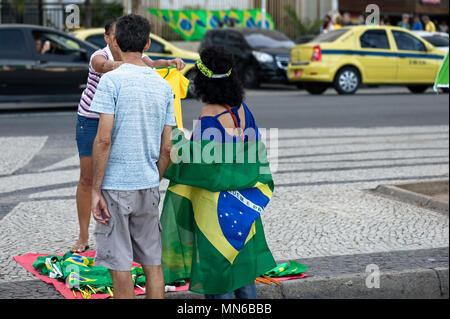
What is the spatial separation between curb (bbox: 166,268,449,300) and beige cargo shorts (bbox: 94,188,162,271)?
1086 millimetres

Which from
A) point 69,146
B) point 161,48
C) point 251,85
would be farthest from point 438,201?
point 251,85

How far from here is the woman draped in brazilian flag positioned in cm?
420

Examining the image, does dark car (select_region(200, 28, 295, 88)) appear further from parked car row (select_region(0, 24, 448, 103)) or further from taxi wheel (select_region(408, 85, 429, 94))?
taxi wheel (select_region(408, 85, 429, 94))

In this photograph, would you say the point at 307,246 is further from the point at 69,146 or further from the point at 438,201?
the point at 69,146

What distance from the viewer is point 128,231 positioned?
4.14m

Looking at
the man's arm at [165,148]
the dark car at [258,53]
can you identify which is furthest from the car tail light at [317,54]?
the man's arm at [165,148]

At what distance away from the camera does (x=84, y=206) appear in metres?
5.70

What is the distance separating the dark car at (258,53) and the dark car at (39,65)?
6.87m

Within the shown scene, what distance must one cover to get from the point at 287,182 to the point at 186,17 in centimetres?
2022

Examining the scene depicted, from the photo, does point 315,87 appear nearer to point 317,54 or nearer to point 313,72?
point 313,72

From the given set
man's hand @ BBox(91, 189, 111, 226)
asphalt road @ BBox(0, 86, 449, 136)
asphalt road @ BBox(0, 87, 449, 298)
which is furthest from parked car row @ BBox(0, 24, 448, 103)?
man's hand @ BBox(91, 189, 111, 226)

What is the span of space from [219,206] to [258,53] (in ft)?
57.5
